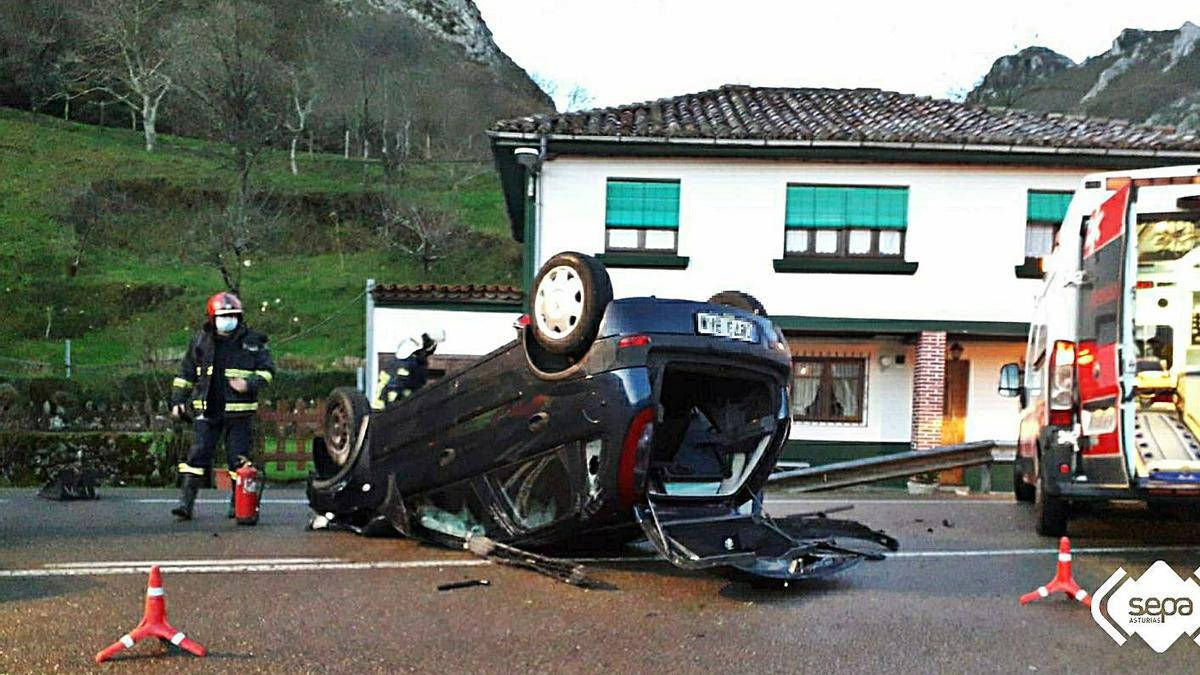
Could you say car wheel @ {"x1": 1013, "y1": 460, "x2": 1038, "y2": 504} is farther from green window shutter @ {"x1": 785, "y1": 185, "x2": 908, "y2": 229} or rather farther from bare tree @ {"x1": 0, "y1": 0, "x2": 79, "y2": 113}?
bare tree @ {"x1": 0, "y1": 0, "x2": 79, "y2": 113}

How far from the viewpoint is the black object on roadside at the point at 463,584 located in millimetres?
5852

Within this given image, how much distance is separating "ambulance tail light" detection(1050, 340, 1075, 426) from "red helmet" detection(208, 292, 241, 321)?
6.39 metres

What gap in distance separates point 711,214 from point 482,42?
268 feet

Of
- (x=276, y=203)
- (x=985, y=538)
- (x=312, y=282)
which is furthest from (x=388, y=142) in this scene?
(x=985, y=538)

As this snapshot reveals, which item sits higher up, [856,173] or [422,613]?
[856,173]

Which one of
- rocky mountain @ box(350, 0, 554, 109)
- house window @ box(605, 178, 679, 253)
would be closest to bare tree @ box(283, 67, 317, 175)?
rocky mountain @ box(350, 0, 554, 109)

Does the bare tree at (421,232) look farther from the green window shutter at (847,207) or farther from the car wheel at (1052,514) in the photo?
the car wheel at (1052,514)

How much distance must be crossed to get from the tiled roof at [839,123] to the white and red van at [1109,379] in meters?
8.43

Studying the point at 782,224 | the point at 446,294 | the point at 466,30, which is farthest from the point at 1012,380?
the point at 466,30

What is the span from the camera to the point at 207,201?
44406 millimetres

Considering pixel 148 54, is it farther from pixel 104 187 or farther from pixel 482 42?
pixel 482 42

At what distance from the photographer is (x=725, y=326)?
594 cm

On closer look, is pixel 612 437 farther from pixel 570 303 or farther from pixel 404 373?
pixel 404 373
